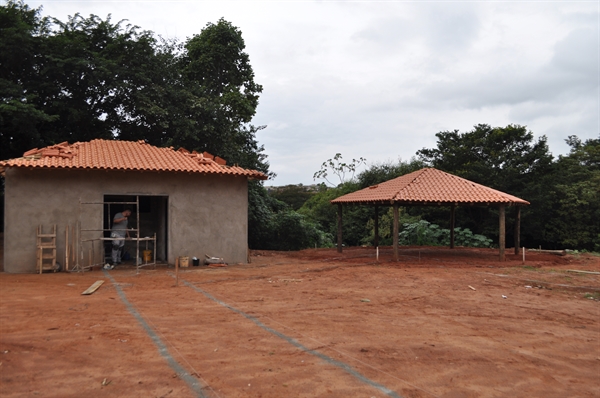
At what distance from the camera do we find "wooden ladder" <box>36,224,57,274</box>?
511 inches

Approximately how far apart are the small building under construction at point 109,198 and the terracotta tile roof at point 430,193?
5193 millimetres

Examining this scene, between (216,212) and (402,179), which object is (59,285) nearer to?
(216,212)

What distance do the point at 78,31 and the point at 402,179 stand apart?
51.4 feet

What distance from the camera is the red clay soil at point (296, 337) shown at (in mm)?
4863

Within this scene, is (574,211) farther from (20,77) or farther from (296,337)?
(20,77)

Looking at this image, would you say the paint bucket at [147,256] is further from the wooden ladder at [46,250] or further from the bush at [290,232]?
the bush at [290,232]

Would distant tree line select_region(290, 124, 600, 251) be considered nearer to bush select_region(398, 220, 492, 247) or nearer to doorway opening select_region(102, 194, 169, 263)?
bush select_region(398, 220, 492, 247)

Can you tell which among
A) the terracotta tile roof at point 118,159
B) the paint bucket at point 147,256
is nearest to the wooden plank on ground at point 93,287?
the terracotta tile roof at point 118,159

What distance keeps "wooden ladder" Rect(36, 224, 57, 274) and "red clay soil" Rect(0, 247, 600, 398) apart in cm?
95

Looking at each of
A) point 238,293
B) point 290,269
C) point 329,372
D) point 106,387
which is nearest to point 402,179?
point 290,269

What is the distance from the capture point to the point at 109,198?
16531 mm

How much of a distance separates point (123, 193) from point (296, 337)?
371 inches

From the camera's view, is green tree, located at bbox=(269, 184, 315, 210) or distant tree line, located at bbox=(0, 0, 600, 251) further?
green tree, located at bbox=(269, 184, 315, 210)

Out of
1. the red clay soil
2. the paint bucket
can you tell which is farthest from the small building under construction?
the red clay soil
